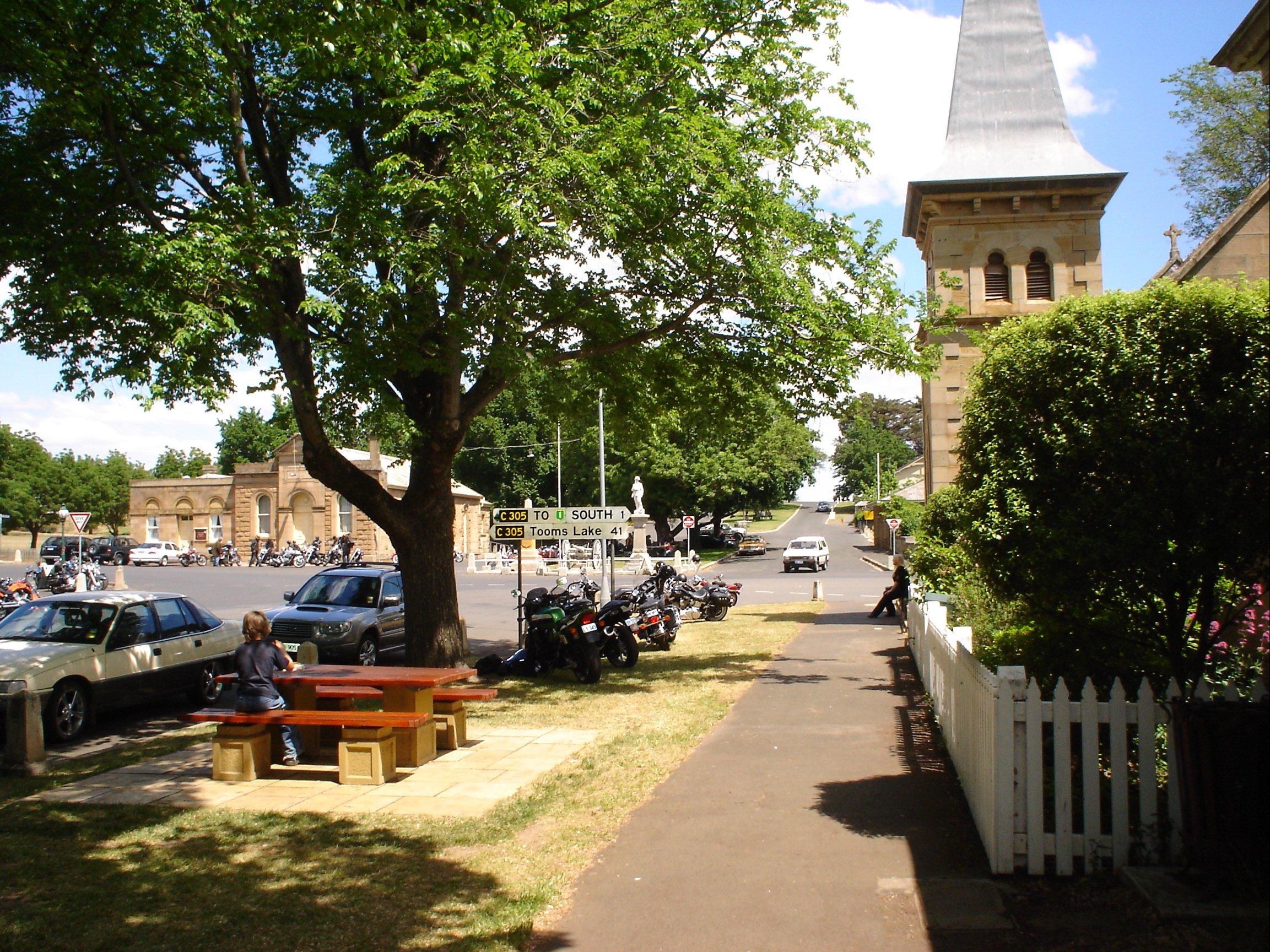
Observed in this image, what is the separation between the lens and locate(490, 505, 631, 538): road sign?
17359 mm

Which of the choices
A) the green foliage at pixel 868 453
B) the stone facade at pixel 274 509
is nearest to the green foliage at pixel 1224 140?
the stone facade at pixel 274 509

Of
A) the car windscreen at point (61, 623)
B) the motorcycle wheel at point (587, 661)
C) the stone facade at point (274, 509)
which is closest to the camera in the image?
the car windscreen at point (61, 623)

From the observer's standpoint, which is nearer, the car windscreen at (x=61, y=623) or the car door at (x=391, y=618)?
the car windscreen at (x=61, y=623)

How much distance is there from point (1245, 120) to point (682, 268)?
18523 millimetres

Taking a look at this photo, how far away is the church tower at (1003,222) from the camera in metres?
20.6

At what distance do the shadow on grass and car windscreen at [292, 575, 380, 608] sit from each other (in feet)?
31.0

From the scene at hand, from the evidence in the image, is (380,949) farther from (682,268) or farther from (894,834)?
(682,268)

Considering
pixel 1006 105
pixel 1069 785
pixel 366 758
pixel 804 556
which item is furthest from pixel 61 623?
pixel 804 556

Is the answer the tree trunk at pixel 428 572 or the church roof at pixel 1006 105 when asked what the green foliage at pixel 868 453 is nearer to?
the church roof at pixel 1006 105

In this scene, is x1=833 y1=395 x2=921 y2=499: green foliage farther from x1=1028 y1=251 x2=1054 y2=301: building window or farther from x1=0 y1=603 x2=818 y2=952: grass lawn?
x1=0 y1=603 x2=818 y2=952: grass lawn

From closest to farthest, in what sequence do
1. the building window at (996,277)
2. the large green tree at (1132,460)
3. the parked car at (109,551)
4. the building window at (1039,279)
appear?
1. the large green tree at (1132,460)
2. the building window at (1039,279)
3. the building window at (996,277)
4. the parked car at (109,551)

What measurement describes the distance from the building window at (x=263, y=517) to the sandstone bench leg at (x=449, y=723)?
196ft

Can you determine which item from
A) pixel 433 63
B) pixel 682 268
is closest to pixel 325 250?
pixel 433 63

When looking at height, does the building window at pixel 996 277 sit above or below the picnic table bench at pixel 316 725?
above
